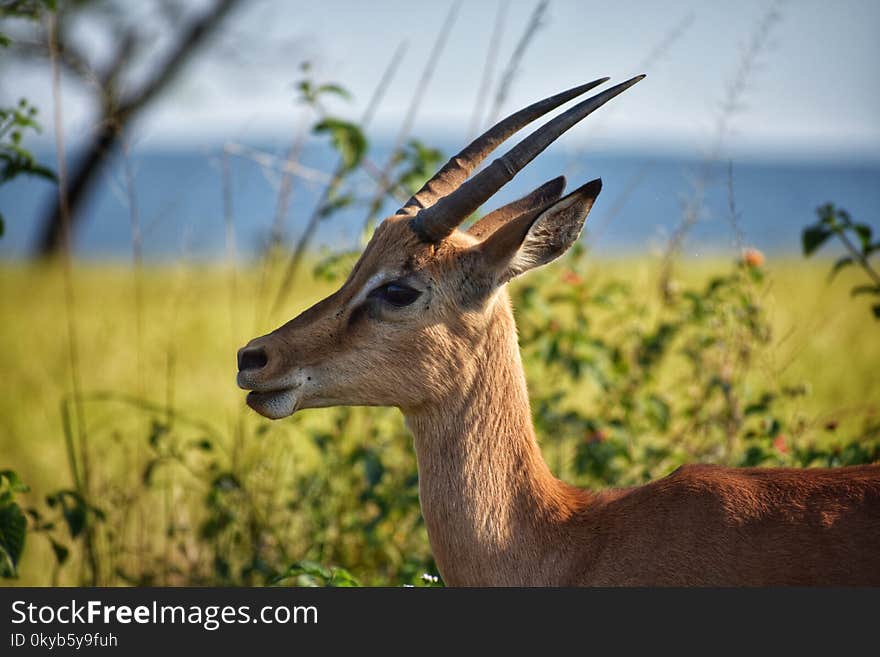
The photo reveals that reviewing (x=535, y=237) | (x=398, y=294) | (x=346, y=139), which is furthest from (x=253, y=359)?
(x=346, y=139)

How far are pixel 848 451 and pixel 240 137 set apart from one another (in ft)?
12.0

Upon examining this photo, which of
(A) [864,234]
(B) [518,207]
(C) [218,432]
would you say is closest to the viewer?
(B) [518,207]

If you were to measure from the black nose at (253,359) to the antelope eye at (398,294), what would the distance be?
0.44m

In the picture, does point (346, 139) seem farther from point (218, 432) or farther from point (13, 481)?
point (218, 432)

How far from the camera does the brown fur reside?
3449 mm

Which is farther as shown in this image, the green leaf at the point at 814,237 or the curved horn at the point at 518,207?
the green leaf at the point at 814,237

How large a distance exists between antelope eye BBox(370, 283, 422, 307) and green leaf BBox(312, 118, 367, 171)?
188cm

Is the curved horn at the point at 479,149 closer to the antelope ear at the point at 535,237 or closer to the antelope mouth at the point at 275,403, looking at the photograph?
the antelope ear at the point at 535,237

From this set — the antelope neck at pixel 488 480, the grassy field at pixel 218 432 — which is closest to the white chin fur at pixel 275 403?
the antelope neck at pixel 488 480

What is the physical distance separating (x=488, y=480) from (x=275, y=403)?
0.81 m

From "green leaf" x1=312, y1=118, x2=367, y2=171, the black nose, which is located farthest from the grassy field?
the black nose

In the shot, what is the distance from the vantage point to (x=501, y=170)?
3.57m

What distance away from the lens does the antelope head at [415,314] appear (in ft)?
11.8

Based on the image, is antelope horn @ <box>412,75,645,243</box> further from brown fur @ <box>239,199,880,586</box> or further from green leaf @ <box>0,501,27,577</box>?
green leaf @ <box>0,501,27,577</box>
